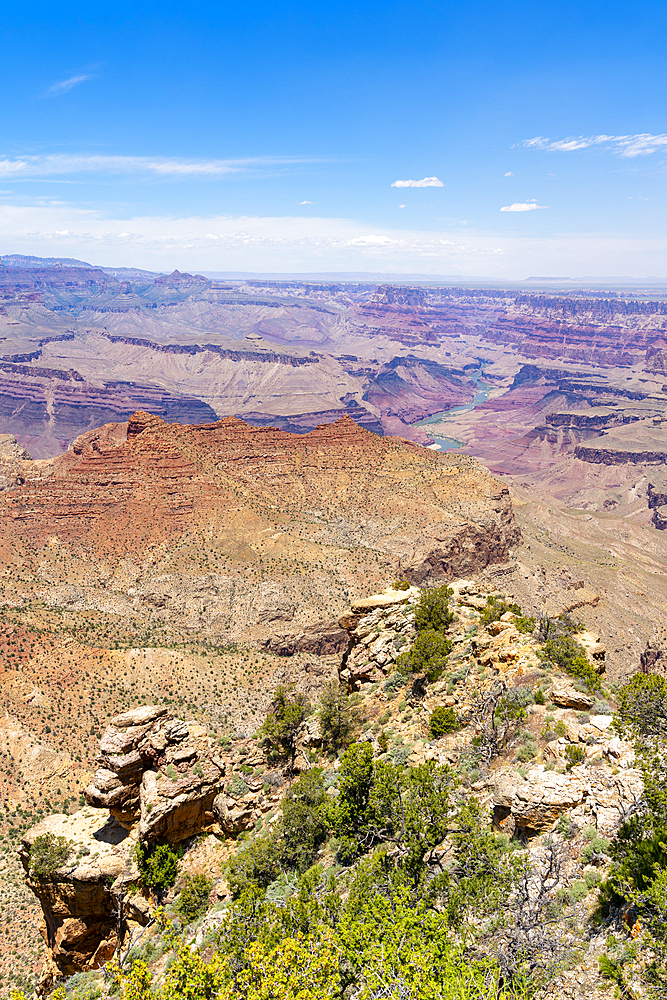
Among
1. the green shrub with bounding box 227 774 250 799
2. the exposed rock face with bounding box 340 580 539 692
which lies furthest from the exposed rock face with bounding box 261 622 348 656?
the green shrub with bounding box 227 774 250 799

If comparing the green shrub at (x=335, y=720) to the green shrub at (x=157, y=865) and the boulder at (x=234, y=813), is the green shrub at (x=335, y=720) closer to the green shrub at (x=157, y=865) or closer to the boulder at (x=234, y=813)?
the boulder at (x=234, y=813)

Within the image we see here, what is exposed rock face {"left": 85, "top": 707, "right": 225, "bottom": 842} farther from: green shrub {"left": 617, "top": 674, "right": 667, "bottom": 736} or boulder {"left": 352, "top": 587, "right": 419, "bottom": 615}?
green shrub {"left": 617, "top": 674, "right": 667, "bottom": 736}

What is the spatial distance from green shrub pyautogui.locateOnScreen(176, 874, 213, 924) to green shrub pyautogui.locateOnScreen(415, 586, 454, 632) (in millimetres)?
20608

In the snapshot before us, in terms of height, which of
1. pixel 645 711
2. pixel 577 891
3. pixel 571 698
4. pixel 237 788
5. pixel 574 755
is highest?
pixel 645 711

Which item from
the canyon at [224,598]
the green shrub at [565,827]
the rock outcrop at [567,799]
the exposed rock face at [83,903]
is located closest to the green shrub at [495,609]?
the canyon at [224,598]

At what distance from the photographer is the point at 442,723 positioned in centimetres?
2784

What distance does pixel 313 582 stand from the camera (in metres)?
79.9

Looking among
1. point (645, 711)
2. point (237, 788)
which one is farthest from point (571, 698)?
point (237, 788)

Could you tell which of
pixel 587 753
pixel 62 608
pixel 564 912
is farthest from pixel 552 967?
pixel 62 608

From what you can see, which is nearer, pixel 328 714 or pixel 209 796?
pixel 209 796

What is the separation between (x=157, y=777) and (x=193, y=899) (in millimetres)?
6519

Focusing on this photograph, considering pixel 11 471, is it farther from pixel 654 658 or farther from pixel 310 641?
pixel 654 658

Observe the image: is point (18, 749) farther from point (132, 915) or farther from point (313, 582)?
point (313, 582)

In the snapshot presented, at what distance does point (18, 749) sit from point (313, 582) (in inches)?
1683
